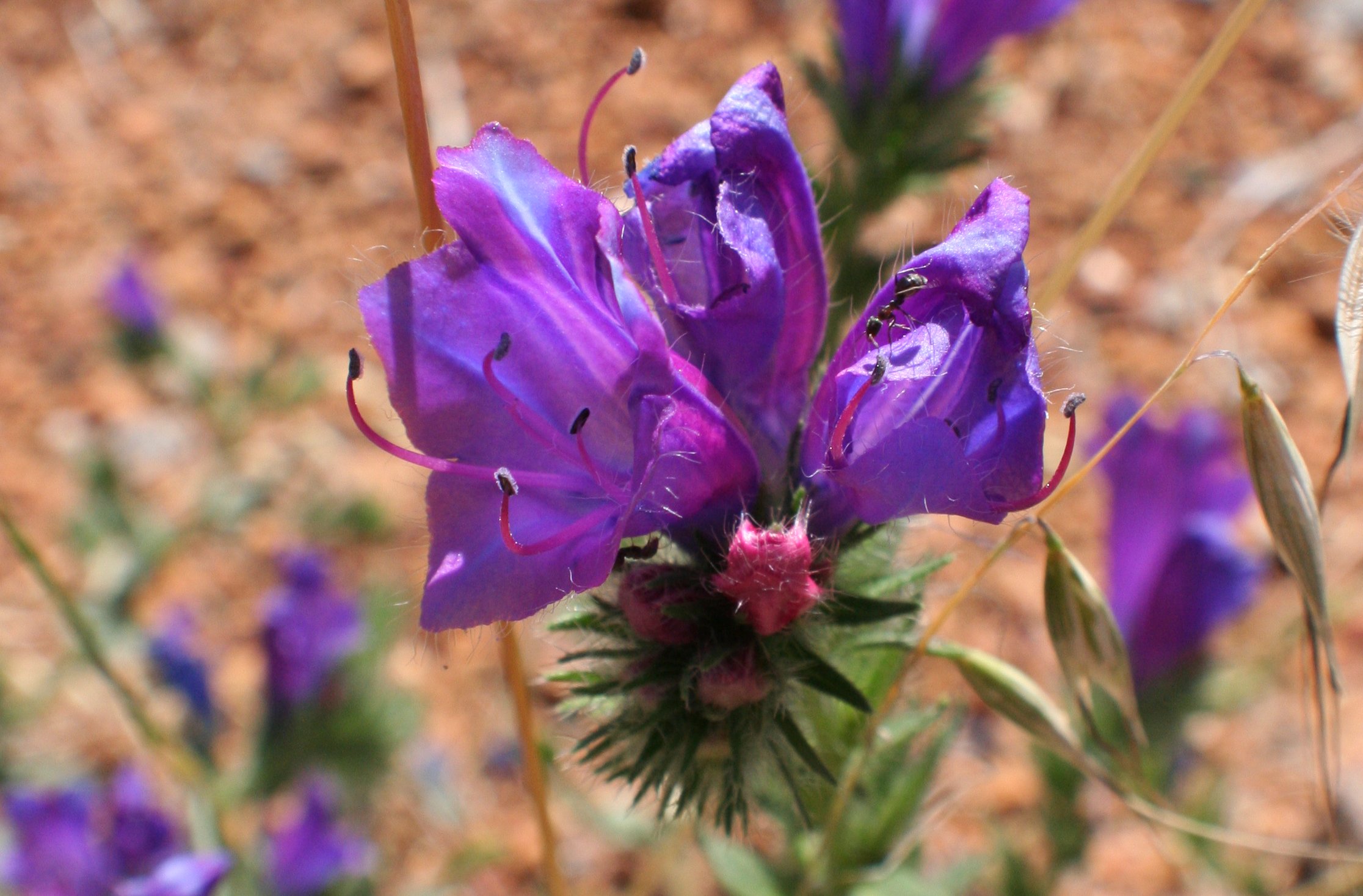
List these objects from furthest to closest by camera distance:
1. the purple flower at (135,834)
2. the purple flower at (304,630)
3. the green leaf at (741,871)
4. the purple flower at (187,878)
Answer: the purple flower at (304,630) < the purple flower at (135,834) < the green leaf at (741,871) < the purple flower at (187,878)

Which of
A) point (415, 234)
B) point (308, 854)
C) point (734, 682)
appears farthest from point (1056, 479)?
point (415, 234)

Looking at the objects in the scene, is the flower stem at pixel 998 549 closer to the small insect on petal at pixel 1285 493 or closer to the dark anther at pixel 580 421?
the small insect on petal at pixel 1285 493

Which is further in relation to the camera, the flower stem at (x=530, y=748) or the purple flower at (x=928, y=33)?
the purple flower at (x=928, y=33)

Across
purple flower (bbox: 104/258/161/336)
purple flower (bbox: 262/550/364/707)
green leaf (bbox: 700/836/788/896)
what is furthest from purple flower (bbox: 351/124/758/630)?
purple flower (bbox: 104/258/161/336)

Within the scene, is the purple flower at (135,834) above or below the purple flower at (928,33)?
below

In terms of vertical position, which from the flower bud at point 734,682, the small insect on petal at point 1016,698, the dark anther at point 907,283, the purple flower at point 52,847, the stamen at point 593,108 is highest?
the stamen at point 593,108

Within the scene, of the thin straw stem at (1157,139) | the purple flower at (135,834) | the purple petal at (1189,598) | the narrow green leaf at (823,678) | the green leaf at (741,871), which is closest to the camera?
the narrow green leaf at (823,678)

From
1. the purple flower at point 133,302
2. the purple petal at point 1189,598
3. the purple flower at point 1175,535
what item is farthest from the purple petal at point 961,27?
the purple flower at point 133,302

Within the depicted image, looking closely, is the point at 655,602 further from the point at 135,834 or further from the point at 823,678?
the point at 135,834
